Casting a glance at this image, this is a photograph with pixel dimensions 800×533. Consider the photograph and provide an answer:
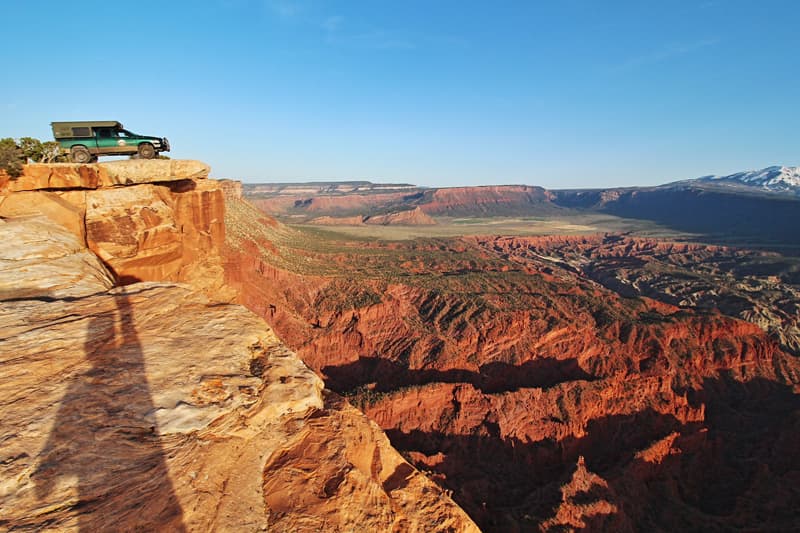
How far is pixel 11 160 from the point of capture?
10094 mm

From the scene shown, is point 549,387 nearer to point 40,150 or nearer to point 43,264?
point 43,264

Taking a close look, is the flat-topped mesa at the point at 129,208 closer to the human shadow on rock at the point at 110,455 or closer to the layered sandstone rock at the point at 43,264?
the layered sandstone rock at the point at 43,264

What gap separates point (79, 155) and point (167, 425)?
1216cm

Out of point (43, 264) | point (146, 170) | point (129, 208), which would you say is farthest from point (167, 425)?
point (146, 170)

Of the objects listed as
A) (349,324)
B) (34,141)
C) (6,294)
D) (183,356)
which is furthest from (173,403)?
(349,324)

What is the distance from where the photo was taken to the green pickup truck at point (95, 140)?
12203 millimetres

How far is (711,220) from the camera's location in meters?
186

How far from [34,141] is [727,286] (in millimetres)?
100753

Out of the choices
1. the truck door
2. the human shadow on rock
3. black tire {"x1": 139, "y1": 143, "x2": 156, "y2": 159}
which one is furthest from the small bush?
the human shadow on rock

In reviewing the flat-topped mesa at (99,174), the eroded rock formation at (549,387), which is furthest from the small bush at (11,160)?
the eroded rock formation at (549,387)

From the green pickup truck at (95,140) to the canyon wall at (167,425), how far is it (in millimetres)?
5778

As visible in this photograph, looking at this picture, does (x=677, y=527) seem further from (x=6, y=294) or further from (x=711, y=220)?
(x=711, y=220)

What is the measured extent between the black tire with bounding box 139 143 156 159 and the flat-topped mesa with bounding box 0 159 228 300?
747 millimetres

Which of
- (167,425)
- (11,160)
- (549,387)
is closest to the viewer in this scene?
(167,425)
